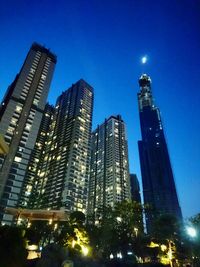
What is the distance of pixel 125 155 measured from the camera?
172625mm

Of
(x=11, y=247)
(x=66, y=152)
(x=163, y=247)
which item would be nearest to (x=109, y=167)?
(x=66, y=152)

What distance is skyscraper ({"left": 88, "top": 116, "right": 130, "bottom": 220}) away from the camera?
14912 centimetres

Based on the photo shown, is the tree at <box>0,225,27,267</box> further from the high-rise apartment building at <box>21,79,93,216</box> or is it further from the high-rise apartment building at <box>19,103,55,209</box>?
the high-rise apartment building at <box>19,103,55,209</box>

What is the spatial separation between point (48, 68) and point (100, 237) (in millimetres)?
104502

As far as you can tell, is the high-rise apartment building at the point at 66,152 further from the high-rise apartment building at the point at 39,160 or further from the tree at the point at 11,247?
the tree at the point at 11,247

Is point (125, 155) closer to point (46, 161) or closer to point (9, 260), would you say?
point (46, 161)

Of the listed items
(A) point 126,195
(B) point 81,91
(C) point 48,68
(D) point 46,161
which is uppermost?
(B) point 81,91

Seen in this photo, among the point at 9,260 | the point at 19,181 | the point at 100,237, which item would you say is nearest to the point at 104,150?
the point at 19,181

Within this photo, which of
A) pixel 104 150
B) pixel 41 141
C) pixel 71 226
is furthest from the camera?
pixel 104 150

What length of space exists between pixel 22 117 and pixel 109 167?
7985cm

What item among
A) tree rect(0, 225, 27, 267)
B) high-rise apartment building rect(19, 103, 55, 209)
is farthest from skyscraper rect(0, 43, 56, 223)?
tree rect(0, 225, 27, 267)

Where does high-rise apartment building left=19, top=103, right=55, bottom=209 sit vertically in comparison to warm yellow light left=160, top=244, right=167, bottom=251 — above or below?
above

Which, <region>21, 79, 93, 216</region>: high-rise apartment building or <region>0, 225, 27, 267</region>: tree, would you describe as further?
<region>21, 79, 93, 216</region>: high-rise apartment building

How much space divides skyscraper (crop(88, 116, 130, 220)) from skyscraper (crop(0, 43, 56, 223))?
215 ft
